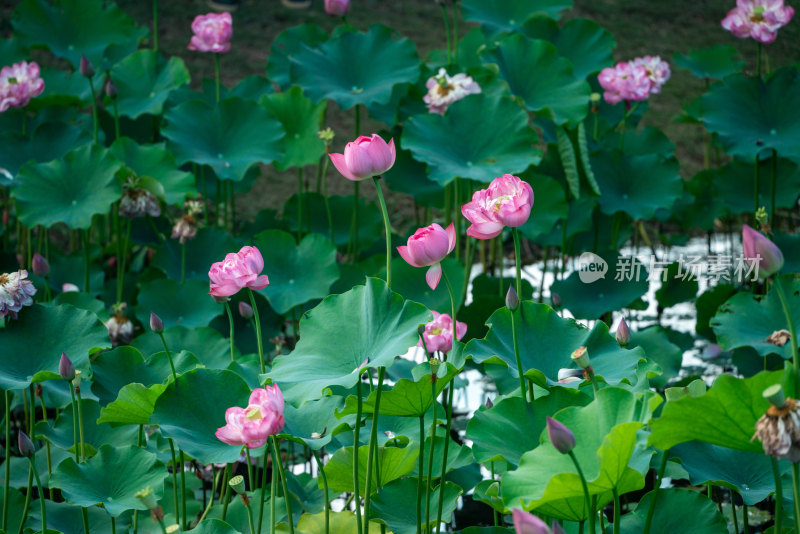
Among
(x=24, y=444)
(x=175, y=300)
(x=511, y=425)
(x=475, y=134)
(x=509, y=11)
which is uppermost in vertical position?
(x=509, y=11)

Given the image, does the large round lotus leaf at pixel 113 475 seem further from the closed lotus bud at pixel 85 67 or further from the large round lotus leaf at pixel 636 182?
the large round lotus leaf at pixel 636 182

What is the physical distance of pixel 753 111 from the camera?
205 centimetres

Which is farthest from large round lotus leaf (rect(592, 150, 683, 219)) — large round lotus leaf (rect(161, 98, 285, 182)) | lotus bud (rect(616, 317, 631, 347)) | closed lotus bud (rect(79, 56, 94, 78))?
closed lotus bud (rect(79, 56, 94, 78))

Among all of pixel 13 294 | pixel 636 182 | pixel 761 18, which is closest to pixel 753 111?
pixel 761 18

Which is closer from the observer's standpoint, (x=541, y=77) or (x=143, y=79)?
(x=541, y=77)

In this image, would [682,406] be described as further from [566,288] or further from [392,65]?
[392,65]

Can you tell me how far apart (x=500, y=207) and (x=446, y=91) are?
98 cm

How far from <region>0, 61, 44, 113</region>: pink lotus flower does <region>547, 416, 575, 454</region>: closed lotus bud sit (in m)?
1.69

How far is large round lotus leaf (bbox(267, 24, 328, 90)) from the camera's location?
2.33m

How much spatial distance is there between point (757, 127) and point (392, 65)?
3.09 ft

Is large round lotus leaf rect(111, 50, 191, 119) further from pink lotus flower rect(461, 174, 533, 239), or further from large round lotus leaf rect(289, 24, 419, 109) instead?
pink lotus flower rect(461, 174, 533, 239)

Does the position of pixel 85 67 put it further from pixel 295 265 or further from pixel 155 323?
pixel 155 323

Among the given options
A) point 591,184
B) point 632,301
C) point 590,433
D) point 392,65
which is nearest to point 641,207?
point 591,184

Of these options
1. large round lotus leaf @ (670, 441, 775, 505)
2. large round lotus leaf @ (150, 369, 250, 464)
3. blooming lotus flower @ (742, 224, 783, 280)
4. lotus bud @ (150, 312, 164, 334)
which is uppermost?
blooming lotus flower @ (742, 224, 783, 280)
